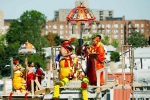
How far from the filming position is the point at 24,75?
81.8 ft

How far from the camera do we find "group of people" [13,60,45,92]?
2447 centimetres

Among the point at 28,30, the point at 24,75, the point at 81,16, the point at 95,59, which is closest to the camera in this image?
the point at 95,59

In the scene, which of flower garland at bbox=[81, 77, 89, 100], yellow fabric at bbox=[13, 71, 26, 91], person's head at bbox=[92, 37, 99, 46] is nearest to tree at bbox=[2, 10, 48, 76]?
yellow fabric at bbox=[13, 71, 26, 91]

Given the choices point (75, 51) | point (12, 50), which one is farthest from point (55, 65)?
point (12, 50)

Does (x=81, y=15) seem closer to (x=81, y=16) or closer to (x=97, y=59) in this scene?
(x=81, y=16)

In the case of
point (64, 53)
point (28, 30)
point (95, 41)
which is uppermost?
point (95, 41)

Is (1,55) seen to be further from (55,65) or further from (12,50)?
(55,65)

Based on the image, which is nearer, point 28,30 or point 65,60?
point 65,60

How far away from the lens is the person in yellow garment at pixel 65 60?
21.9 metres

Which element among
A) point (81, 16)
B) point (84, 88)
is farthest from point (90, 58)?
point (81, 16)

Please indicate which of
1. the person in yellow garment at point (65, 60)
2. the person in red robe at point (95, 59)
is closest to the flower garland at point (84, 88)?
the person in red robe at point (95, 59)

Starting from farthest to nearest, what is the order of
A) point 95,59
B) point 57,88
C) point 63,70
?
point 63,70 < point 95,59 < point 57,88

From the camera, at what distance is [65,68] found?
862 inches

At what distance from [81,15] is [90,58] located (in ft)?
8.73
